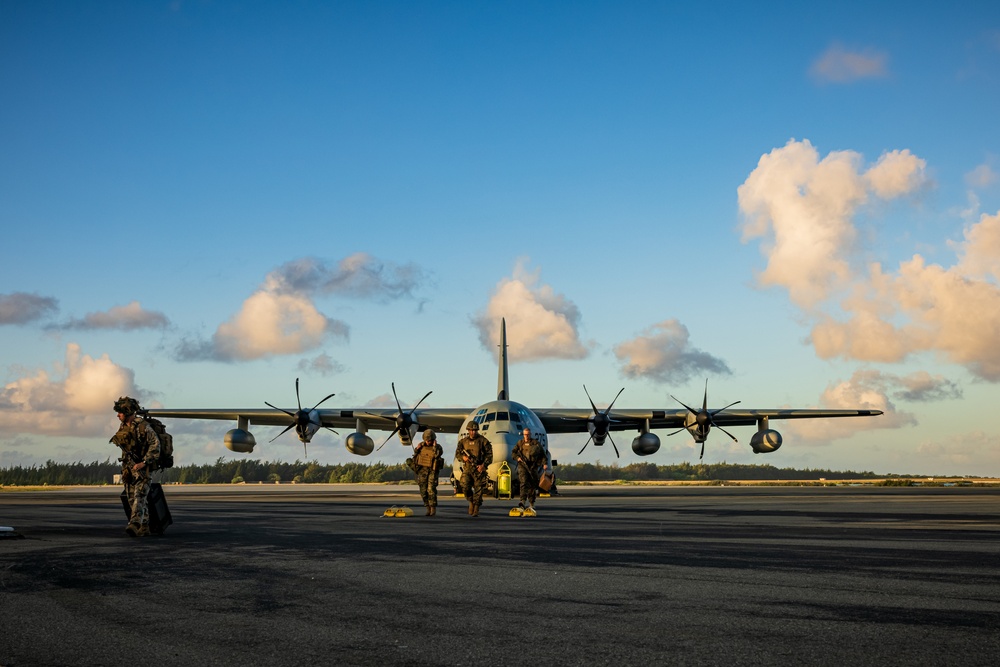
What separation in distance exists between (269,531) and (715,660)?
11396mm

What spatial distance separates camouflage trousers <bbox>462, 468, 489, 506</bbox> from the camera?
68.8 feet

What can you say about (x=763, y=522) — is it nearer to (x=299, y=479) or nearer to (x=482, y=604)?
(x=482, y=604)

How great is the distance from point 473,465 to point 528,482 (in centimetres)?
160

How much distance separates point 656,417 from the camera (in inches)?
1869

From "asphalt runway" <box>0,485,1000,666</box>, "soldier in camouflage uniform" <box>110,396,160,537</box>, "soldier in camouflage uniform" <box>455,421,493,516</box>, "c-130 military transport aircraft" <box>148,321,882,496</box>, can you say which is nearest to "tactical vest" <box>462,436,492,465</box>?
"soldier in camouflage uniform" <box>455,421,493,516</box>

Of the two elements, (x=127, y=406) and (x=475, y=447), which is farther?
(x=475, y=447)

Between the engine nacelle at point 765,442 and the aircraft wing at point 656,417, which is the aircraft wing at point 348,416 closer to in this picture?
the aircraft wing at point 656,417

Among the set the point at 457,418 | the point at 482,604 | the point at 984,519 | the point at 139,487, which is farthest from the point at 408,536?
the point at 457,418

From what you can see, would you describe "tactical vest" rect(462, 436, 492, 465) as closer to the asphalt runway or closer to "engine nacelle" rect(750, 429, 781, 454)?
the asphalt runway

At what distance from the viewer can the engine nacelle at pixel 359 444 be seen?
4275 centimetres

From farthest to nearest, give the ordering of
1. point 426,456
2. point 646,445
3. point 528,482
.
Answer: point 646,445 < point 426,456 < point 528,482

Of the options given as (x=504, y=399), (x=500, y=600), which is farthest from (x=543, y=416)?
(x=500, y=600)

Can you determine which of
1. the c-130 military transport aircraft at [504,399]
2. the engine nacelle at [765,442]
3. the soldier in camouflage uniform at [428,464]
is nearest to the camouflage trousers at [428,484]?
the soldier in camouflage uniform at [428,464]

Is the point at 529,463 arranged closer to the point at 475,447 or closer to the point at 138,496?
the point at 475,447
